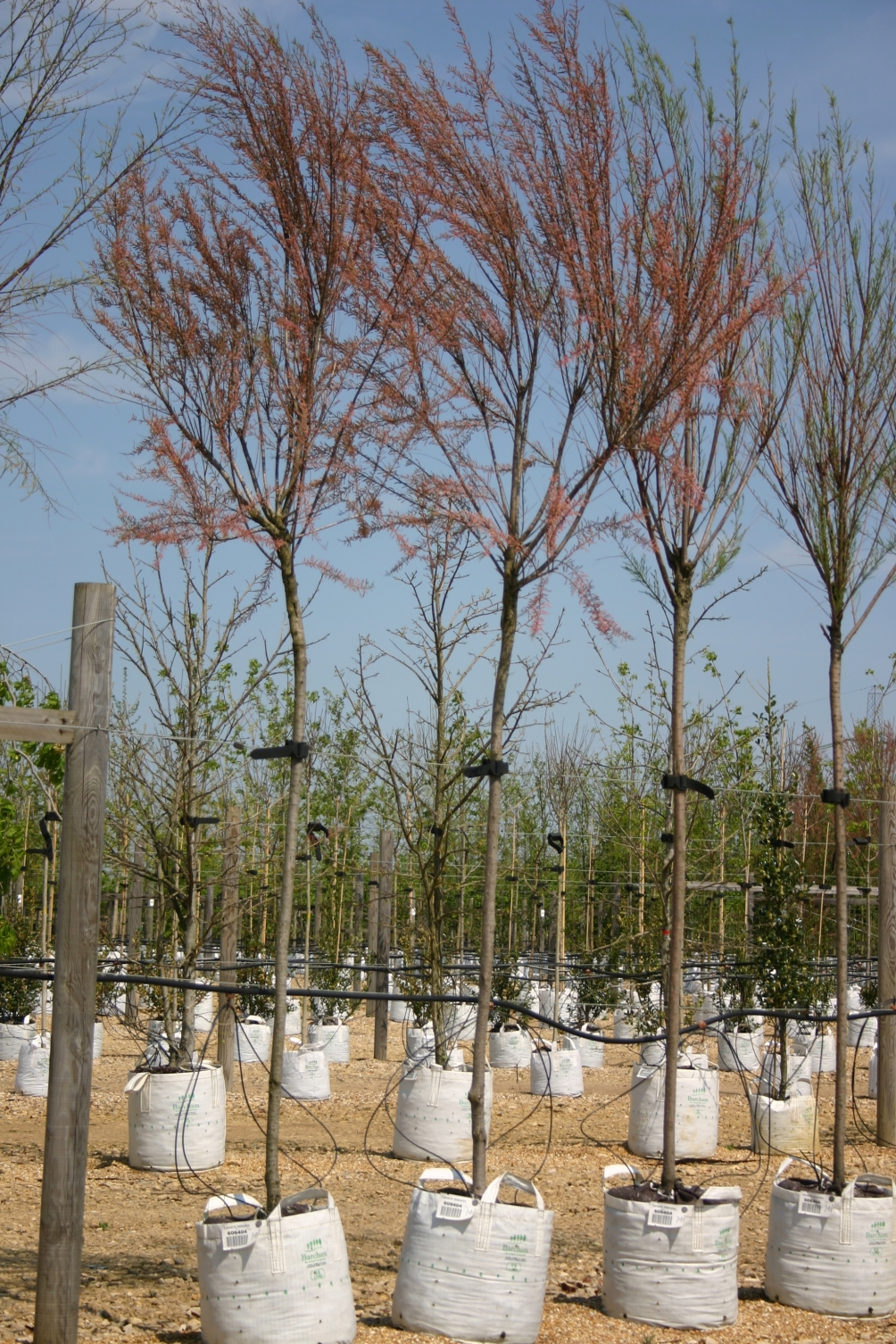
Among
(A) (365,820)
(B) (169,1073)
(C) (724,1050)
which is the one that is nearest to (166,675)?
(B) (169,1073)

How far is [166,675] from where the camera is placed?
807 cm

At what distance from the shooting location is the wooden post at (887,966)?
7773mm

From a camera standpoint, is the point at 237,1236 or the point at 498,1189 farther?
the point at 498,1189

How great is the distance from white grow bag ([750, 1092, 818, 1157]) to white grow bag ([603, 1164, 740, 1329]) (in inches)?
173

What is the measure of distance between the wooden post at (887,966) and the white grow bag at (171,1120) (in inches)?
162

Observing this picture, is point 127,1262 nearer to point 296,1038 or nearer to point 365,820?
point 296,1038

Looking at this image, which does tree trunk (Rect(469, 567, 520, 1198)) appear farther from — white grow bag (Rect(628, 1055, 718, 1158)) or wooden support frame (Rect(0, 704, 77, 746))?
white grow bag (Rect(628, 1055, 718, 1158))

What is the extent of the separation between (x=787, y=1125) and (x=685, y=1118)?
2.99 feet

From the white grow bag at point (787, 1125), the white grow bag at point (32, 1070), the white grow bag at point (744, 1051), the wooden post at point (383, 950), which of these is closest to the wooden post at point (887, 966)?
the white grow bag at point (787, 1125)

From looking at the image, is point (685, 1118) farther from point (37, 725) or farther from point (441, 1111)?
point (37, 725)

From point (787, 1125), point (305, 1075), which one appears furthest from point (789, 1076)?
point (305, 1075)

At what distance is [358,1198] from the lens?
21.2ft

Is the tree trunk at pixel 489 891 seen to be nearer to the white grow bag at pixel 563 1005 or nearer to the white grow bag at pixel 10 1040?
the white grow bag at pixel 563 1005

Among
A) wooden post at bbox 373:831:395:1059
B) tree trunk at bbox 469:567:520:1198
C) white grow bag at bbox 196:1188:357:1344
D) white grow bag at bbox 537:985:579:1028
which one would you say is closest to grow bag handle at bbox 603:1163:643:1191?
tree trunk at bbox 469:567:520:1198
